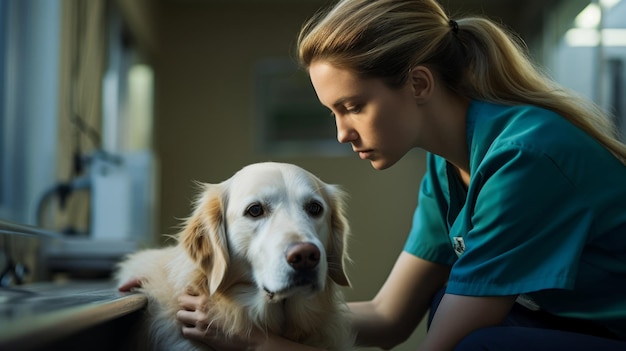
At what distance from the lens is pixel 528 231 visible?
51.1 inches

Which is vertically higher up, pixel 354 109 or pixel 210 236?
pixel 354 109

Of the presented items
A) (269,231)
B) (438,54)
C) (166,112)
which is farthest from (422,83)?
(166,112)

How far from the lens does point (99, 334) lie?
1.27m

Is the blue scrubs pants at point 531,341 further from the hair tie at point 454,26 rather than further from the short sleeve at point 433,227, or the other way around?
the hair tie at point 454,26

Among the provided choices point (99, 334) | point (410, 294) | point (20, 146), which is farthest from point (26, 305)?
point (20, 146)

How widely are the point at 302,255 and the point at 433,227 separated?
572 millimetres

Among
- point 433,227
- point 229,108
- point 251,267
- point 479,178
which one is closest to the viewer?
point 479,178

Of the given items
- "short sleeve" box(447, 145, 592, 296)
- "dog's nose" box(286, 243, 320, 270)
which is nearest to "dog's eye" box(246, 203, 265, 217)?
"dog's nose" box(286, 243, 320, 270)

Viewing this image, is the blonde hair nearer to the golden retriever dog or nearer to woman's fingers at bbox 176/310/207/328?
the golden retriever dog

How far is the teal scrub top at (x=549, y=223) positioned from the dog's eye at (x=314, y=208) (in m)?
0.33

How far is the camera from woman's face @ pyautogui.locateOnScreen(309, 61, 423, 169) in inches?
59.7

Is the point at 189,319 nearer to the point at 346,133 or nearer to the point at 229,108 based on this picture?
the point at 346,133

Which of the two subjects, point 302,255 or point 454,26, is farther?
point 454,26

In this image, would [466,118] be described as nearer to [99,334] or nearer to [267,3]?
[99,334]
